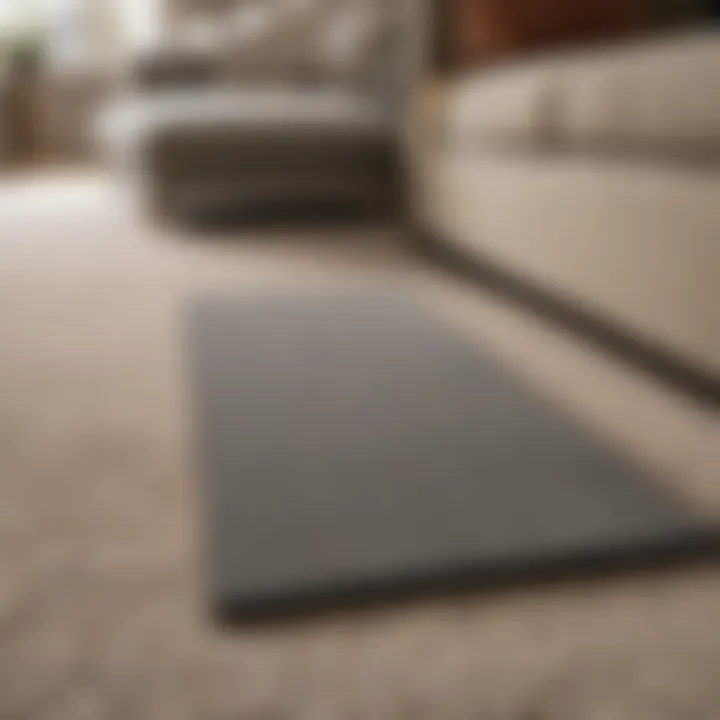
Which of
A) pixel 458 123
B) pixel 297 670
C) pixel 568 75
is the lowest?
pixel 297 670

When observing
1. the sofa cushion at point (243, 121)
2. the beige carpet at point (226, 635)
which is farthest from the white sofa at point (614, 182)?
the sofa cushion at point (243, 121)

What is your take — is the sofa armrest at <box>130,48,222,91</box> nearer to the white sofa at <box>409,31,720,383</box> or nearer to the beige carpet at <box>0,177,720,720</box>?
the white sofa at <box>409,31,720,383</box>

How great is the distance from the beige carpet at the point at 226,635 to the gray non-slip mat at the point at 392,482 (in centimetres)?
3

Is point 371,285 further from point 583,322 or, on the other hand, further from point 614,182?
point 614,182

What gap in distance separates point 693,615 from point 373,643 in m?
0.24

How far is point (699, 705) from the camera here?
2.04ft

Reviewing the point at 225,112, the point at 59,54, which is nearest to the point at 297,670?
the point at 225,112

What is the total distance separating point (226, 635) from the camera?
708mm

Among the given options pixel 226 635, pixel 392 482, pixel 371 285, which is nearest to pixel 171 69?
pixel 371 285

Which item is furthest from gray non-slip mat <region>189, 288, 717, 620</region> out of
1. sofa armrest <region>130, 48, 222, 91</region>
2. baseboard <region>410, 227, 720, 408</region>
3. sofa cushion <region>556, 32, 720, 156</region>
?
sofa armrest <region>130, 48, 222, 91</region>

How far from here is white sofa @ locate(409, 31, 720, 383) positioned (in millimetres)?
1191

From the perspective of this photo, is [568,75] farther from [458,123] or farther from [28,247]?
[28,247]

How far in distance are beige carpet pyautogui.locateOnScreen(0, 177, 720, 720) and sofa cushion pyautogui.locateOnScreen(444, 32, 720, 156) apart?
329 millimetres

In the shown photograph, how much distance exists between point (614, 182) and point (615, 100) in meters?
0.12
